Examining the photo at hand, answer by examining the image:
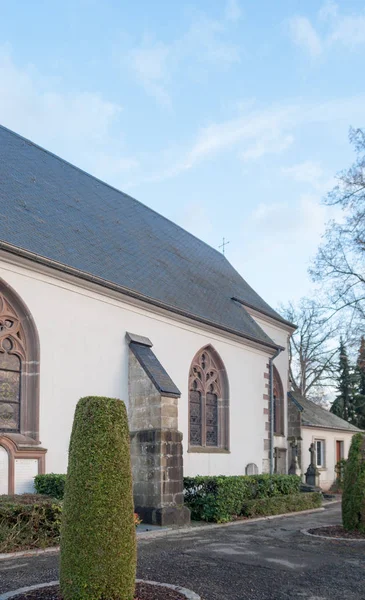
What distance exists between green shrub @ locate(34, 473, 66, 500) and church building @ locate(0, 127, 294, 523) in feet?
0.76

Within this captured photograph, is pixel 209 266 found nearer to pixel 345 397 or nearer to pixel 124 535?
pixel 124 535

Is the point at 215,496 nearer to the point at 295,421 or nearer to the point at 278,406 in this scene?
the point at 278,406

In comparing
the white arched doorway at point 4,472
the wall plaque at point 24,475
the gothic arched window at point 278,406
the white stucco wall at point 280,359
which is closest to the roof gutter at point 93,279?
the white arched doorway at point 4,472

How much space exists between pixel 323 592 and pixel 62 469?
640 cm

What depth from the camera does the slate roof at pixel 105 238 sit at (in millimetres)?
13492

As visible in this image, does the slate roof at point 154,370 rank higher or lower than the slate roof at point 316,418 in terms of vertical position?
higher

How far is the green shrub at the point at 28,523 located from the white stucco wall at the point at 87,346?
231 centimetres

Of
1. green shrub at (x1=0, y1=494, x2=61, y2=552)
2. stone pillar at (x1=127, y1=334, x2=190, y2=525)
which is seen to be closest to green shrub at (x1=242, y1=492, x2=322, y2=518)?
stone pillar at (x1=127, y1=334, x2=190, y2=525)

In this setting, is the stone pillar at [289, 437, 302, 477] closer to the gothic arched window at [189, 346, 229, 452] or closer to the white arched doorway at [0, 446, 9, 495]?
the gothic arched window at [189, 346, 229, 452]

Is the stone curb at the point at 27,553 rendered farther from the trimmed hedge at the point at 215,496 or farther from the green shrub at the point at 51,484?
the trimmed hedge at the point at 215,496

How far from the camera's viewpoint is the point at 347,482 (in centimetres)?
1220

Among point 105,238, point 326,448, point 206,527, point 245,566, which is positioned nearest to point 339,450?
point 326,448

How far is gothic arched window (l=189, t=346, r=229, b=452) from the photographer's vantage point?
17.1m

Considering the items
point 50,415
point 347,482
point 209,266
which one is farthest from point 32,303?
point 209,266
